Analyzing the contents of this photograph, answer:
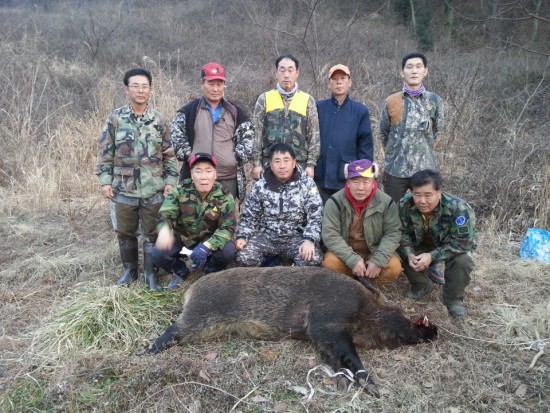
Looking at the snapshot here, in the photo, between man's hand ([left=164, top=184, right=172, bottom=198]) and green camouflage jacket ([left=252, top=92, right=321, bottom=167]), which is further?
green camouflage jacket ([left=252, top=92, right=321, bottom=167])

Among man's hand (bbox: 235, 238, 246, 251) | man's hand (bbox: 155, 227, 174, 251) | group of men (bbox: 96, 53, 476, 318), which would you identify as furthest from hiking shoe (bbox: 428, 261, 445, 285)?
man's hand (bbox: 155, 227, 174, 251)

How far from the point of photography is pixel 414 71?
4.75 meters

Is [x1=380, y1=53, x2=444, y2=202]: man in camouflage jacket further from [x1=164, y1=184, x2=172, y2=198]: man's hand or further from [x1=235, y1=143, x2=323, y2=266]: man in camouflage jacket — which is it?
[x1=164, y1=184, x2=172, y2=198]: man's hand

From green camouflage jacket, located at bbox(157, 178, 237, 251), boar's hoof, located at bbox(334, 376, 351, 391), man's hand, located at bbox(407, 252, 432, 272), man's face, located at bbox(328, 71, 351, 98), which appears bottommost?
boar's hoof, located at bbox(334, 376, 351, 391)

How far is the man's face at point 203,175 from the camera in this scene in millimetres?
4344

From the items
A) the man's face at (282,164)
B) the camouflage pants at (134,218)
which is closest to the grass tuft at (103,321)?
the camouflage pants at (134,218)

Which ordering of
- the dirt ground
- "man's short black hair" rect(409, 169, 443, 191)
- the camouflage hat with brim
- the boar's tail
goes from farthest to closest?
the camouflage hat with brim → "man's short black hair" rect(409, 169, 443, 191) → the boar's tail → the dirt ground

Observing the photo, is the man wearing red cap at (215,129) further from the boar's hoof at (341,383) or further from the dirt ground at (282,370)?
the boar's hoof at (341,383)

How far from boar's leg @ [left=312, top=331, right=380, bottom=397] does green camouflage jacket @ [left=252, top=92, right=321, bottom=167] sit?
1.99 meters

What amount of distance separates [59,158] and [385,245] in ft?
19.9

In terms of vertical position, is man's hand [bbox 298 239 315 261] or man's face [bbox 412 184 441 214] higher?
man's face [bbox 412 184 441 214]

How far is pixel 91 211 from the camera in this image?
676 cm

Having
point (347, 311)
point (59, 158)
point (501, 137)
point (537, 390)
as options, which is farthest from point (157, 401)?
point (501, 137)

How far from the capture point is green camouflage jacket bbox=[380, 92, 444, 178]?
491 cm
